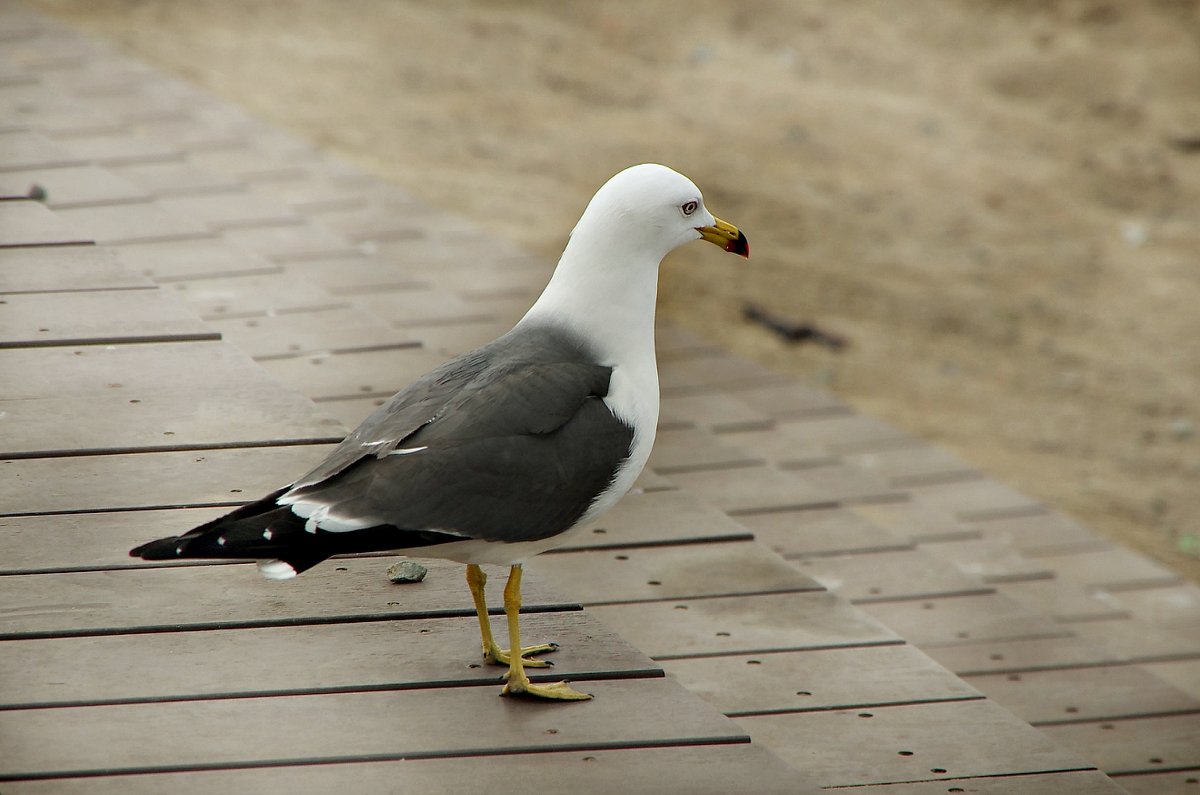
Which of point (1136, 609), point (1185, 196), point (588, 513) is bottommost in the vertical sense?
point (1136, 609)

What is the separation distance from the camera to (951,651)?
365 cm

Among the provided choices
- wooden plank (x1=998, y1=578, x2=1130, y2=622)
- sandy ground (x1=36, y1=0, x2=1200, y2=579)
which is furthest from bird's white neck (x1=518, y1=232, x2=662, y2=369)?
sandy ground (x1=36, y1=0, x2=1200, y2=579)

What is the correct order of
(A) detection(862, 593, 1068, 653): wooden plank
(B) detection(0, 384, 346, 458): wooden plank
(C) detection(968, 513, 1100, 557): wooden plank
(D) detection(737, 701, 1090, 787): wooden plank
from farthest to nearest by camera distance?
1. (C) detection(968, 513, 1100, 557): wooden plank
2. (A) detection(862, 593, 1068, 653): wooden plank
3. (B) detection(0, 384, 346, 458): wooden plank
4. (D) detection(737, 701, 1090, 787): wooden plank

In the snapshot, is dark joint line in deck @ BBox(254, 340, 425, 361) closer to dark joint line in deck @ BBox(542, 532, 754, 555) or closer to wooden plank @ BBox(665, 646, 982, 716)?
dark joint line in deck @ BBox(542, 532, 754, 555)

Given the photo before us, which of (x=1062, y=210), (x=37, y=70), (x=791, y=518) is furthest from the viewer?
(x=1062, y=210)

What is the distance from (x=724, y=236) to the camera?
9.44ft

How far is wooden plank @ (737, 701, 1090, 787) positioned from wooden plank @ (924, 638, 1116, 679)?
2.11 feet

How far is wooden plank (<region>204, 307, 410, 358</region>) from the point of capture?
156 inches

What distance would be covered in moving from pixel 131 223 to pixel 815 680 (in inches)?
107

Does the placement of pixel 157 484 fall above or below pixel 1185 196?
below

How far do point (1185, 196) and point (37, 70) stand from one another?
6.38 metres

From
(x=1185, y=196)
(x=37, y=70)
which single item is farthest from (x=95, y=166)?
(x=1185, y=196)

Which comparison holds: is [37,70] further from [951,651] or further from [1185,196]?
[1185,196]

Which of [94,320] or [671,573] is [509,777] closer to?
[671,573]
